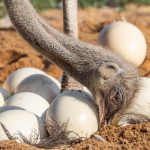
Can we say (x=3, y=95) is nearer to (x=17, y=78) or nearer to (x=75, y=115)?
(x=17, y=78)

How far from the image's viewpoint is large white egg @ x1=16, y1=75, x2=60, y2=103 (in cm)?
452

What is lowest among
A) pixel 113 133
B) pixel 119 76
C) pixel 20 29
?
pixel 113 133

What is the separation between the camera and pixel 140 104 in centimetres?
401

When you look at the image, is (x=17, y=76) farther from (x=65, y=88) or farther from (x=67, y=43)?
(x=67, y=43)

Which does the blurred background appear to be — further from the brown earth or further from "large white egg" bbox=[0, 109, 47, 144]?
"large white egg" bbox=[0, 109, 47, 144]

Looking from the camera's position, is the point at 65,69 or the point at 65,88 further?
the point at 65,88

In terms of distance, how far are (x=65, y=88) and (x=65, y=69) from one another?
2.05ft

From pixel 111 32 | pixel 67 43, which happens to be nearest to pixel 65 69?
pixel 67 43

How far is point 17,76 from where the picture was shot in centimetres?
486

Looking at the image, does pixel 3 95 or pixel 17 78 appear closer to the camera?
pixel 3 95

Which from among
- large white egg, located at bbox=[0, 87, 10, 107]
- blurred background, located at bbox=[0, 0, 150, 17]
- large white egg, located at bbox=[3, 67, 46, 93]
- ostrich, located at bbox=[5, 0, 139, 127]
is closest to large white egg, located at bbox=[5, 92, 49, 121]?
large white egg, located at bbox=[0, 87, 10, 107]

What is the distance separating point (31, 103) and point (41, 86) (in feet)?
1.11

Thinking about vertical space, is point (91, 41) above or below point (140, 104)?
above

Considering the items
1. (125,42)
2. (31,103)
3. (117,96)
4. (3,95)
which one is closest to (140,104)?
(117,96)
